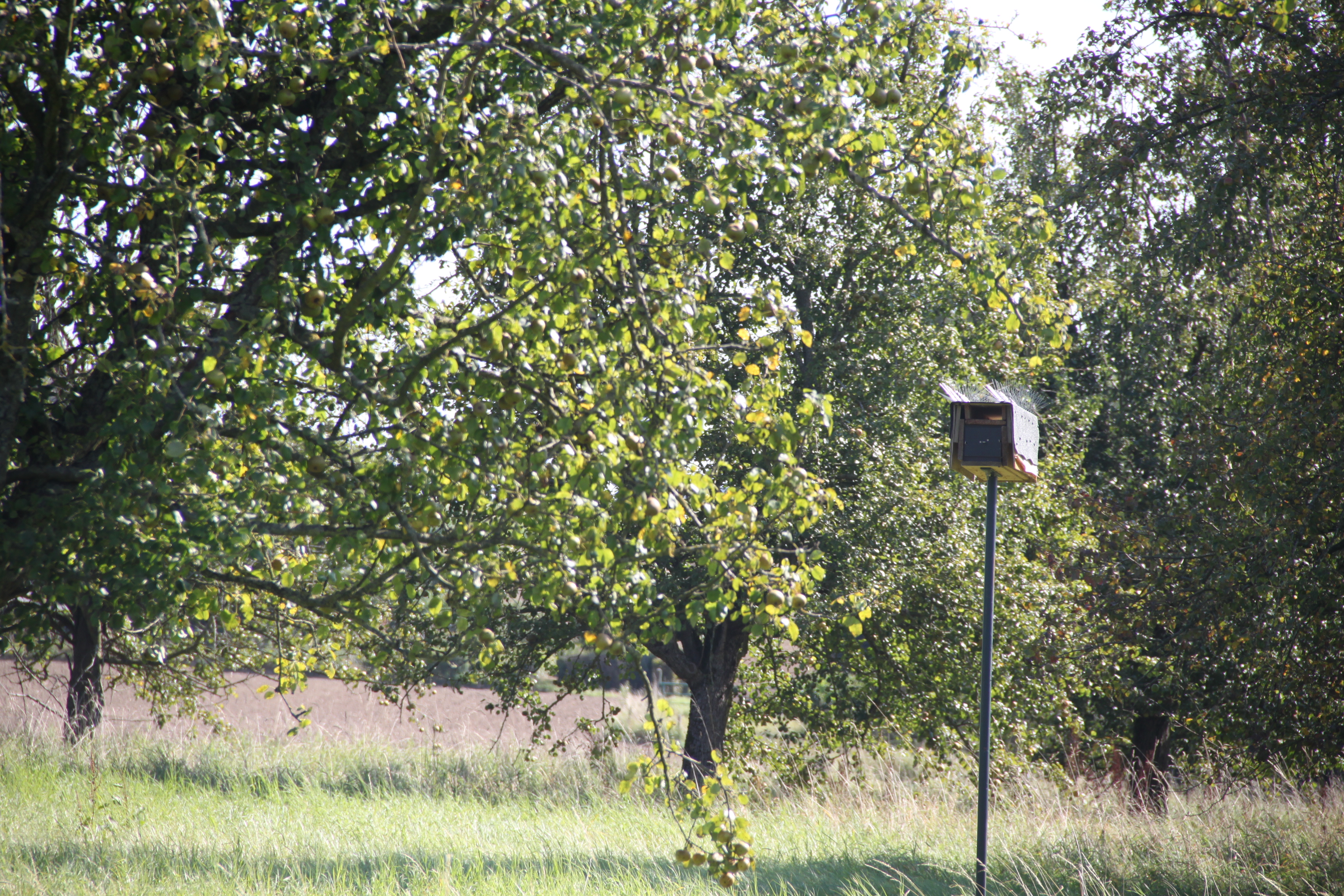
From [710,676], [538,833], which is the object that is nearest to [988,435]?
[538,833]

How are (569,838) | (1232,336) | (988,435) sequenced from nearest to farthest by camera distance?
(988,435) → (569,838) → (1232,336)

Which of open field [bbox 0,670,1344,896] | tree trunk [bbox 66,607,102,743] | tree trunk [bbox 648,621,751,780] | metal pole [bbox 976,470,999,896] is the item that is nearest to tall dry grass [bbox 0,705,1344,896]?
open field [bbox 0,670,1344,896]

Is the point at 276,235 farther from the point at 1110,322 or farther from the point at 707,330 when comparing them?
the point at 1110,322

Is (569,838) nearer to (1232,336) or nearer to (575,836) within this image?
(575,836)

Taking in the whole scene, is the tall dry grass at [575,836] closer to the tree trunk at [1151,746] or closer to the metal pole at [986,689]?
the metal pole at [986,689]

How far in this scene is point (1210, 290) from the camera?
447 inches

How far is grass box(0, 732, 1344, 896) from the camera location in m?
5.90

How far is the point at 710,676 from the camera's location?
10922mm

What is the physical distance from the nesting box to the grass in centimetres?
218

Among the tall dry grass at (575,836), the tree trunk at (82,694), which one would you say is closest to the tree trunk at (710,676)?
the tall dry grass at (575,836)

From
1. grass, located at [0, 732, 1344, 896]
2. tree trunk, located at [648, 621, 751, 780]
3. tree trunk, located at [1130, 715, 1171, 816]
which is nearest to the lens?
grass, located at [0, 732, 1344, 896]

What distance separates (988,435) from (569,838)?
4.51 m

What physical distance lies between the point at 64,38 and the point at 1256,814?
872cm

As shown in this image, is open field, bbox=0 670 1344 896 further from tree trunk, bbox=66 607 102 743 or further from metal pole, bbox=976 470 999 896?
metal pole, bbox=976 470 999 896
